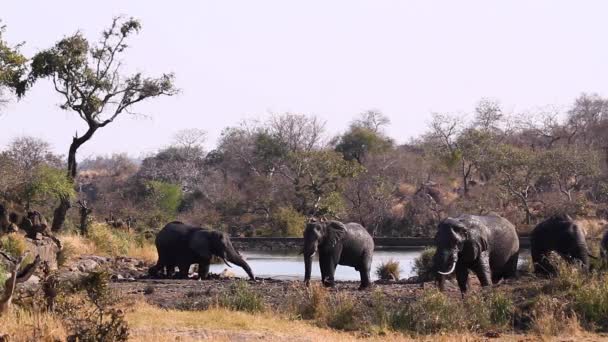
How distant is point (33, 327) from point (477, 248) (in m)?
9.35

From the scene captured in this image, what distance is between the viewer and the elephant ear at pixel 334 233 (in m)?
22.3

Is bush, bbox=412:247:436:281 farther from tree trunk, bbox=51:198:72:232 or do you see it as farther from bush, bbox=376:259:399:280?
tree trunk, bbox=51:198:72:232

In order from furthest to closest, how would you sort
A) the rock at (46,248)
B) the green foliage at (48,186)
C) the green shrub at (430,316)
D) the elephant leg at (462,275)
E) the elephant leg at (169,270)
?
the green foliage at (48,186) < the elephant leg at (169,270) < the rock at (46,248) < the elephant leg at (462,275) < the green shrub at (430,316)

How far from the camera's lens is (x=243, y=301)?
58.6 ft

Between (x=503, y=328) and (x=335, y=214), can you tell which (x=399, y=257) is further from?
(x=503, y=328)

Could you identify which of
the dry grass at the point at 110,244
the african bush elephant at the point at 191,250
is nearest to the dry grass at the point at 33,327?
the african bush elephant at the point at 191,250

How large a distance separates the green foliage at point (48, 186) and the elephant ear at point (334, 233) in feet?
50.6

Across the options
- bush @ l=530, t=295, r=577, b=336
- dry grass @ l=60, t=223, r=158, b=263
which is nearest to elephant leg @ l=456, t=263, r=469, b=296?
bush @ l=530, t=295, r=577, b=336

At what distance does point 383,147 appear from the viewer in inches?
3169

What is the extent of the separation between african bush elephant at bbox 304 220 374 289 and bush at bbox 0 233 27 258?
7314 millimetres

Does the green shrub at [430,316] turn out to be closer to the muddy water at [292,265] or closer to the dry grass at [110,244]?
the muddy water at [292,265]

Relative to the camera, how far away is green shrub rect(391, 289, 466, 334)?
15789mm

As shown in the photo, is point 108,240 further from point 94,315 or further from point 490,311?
point 94,315

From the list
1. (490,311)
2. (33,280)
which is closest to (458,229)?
(490,311)
